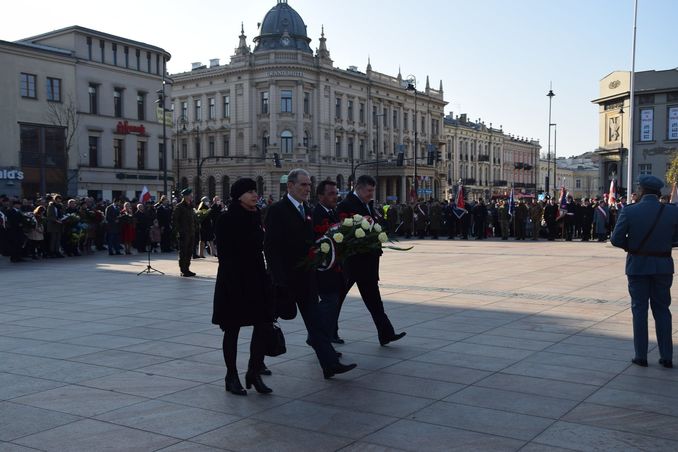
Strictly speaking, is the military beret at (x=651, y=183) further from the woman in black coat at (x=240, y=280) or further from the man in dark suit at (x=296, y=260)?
the woman in black coat at (x=240, y=280)

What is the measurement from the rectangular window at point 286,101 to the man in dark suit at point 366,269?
64.8m

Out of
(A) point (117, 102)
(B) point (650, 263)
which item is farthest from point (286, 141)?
(B) point (650, 263)

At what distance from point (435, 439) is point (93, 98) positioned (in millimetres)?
51856

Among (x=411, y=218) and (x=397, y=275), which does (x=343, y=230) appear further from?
(x=411, y=218)

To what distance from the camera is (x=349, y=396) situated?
6195 millimetres

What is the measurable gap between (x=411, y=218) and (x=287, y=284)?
2740cm

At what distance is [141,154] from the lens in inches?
2234

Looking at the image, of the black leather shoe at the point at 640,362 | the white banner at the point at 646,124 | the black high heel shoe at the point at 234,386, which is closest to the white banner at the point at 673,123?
the white banner at the point at 646,124

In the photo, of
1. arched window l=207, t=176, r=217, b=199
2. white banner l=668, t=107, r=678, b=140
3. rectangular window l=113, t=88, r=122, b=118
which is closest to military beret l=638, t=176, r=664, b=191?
rectangular window l=113, t=88, r=122, b=118

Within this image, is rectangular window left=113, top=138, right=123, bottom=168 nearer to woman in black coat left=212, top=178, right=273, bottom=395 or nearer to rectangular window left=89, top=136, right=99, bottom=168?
rectangular window left=89, top=136, right=99, bottom=168

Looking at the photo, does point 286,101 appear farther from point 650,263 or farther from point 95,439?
point 95,439

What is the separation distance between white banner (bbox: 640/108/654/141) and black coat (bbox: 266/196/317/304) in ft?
213

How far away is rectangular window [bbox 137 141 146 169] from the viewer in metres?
56.3

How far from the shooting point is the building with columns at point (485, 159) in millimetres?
107812
